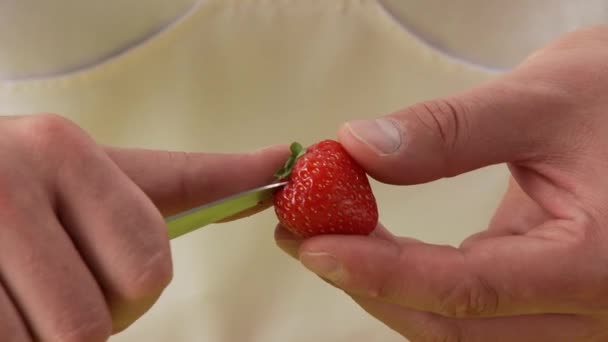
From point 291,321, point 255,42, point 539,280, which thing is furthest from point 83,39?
point 539,280

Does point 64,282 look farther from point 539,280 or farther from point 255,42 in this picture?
point 255,42


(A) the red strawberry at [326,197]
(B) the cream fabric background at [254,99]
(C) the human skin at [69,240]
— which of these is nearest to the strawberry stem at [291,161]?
(A) the red strawberry at [326,197]

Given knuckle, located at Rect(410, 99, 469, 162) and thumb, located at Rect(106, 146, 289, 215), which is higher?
knuckle, located at Rect(410, 99, 469, 162)

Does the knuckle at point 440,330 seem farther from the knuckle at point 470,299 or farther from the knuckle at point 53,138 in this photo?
the knuckle at point 53,138

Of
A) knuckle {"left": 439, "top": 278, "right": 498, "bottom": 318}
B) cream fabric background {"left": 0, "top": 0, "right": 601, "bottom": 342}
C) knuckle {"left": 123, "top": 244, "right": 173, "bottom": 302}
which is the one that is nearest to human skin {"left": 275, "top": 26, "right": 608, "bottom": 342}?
knuckle {"left": 439, "top": 278, "right": 498, "bottom": 318}

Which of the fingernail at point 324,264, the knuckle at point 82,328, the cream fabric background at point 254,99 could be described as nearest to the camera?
the knuckle at point 82,328

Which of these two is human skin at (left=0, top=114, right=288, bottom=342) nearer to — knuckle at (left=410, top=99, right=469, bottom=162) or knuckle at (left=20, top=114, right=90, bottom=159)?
knuckle at (left=20, top=114, right=90, bottom=159)

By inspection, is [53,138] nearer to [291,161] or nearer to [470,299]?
[291,161]
